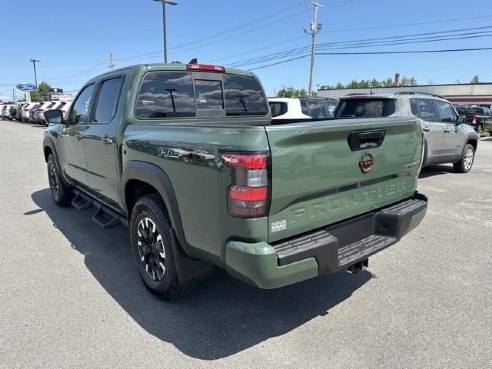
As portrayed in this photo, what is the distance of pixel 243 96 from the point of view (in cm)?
454

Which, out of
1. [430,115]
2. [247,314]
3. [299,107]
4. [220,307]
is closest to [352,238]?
Result: [247,314]

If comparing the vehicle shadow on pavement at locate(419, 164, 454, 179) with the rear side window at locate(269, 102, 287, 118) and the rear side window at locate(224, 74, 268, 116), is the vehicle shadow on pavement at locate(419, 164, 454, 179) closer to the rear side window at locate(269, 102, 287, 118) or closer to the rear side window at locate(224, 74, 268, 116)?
the rear side window at locate(269, 102, 287, 118)

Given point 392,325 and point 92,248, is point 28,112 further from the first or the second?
point 392,325

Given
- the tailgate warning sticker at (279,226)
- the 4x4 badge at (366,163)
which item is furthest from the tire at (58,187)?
the 4x4 badge at (366,163)

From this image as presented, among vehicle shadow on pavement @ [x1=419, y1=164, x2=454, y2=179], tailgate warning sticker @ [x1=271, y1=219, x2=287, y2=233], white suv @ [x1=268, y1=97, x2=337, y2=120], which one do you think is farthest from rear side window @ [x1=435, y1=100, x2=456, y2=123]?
tailgate warning sticker @ [x1=271, y1=219, x2=287, y2=233]

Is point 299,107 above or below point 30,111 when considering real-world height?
above

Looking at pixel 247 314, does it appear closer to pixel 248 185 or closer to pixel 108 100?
pixel 248 185

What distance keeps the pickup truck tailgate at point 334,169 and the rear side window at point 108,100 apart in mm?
2197

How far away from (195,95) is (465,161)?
7942 millimetres

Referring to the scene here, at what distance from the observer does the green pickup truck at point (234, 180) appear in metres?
2.35

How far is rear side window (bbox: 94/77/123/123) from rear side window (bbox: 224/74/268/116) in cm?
116

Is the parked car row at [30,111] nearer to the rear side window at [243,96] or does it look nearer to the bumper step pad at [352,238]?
the rear side window at [243,96]

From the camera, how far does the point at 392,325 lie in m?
2.96

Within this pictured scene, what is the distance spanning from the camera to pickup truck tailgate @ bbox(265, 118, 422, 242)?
2.39 m
